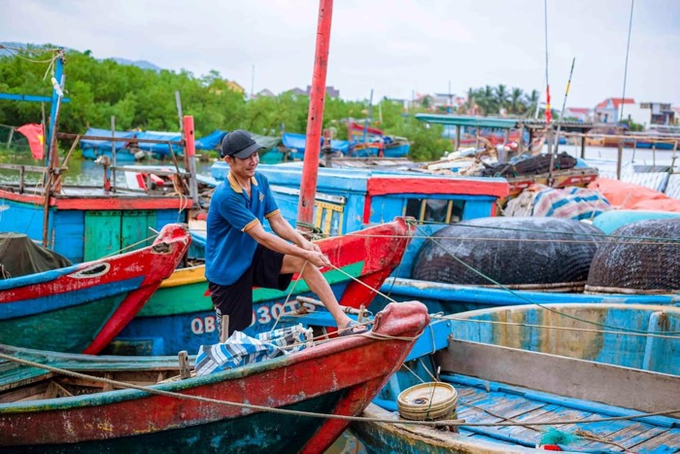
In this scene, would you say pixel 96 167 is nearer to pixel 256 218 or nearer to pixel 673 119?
pixel 256 218

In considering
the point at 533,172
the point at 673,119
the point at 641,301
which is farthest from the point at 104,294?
the point at 673,119

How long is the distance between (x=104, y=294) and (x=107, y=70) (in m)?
44.6

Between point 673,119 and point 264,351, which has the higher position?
point 673,119

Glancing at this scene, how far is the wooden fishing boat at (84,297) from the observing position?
6449 millimetres

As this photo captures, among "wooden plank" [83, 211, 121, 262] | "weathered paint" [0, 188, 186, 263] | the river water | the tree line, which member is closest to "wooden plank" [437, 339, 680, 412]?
the river water

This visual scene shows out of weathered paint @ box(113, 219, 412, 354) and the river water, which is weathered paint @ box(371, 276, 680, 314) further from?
the river water

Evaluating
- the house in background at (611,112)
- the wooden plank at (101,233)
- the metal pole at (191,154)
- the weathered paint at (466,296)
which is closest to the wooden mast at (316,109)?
the weathered paint at (466,296)

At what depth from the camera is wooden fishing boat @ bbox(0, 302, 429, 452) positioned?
4.35 meters

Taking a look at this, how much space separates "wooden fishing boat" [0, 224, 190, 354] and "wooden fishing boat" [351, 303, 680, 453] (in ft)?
7.63

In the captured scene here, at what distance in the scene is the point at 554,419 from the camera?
5551 millimetres

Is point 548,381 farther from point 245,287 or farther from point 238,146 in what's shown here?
point 238,146

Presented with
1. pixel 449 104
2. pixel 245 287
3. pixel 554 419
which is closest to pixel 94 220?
pixel 245 287

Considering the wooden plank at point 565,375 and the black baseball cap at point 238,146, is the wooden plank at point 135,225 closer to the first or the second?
the wooden plank at point 565,375

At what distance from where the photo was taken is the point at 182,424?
446 centimetres
